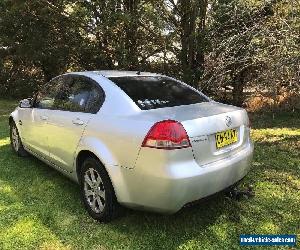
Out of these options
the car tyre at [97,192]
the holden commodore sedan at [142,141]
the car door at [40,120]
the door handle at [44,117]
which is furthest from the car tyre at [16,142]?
the car tyre at [97,192]

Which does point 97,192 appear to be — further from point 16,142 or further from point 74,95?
point 16,142

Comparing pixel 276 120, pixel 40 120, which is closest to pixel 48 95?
pixel 40 120

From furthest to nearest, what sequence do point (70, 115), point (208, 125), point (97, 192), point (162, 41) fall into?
point (162, 41) < point (70, 115) < point (97, 192) < point (208, 125)

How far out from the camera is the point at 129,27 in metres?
11.4

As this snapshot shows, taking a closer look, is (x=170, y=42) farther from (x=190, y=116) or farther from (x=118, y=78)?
(x=190, y=116)

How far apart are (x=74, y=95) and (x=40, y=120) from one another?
0.80 m

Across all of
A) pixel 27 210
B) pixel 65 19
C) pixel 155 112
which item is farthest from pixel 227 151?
pixel 65 19

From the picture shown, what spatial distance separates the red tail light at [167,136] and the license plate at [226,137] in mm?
405

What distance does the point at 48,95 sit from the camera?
5582 millimetres

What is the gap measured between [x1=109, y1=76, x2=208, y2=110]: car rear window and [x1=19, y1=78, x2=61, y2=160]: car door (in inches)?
47.1

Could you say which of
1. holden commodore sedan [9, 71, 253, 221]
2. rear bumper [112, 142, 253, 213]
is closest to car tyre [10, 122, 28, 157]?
holden commodore sedan [9, 71, 253, 221]

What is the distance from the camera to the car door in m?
5.36

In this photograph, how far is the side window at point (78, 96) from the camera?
4523 millimetres

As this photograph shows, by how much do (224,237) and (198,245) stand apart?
1.00 feet
